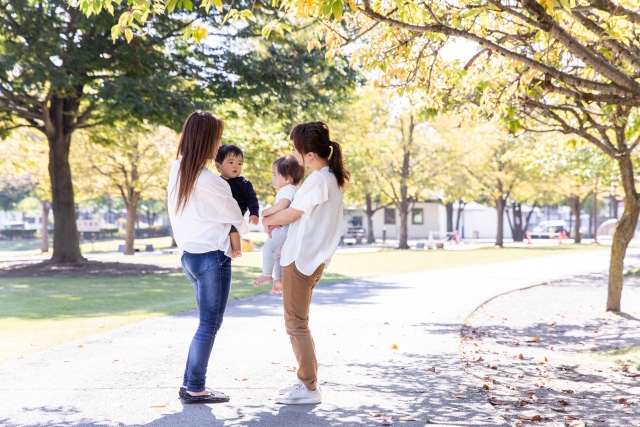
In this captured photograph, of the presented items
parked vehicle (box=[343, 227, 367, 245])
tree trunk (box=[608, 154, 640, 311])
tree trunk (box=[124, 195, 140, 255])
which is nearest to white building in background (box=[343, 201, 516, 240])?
parked vehicle (box=[343, 227, 367, 245])

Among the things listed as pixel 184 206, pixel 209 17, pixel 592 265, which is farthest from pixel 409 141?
pixel 184 206

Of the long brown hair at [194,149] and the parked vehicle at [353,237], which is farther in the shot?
the parked vehicle at [353,237]

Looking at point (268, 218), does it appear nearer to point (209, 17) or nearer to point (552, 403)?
point (552, 403)

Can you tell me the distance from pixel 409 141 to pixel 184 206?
36.9m

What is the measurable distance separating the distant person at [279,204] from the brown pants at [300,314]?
194 millimetres

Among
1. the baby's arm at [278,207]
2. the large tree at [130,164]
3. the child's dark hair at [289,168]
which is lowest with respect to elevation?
the baby's arm at [278,207]

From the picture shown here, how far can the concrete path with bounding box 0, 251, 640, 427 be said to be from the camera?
16.2 feet

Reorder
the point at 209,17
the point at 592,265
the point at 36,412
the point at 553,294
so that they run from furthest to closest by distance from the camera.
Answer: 1. the point at 592,265
2. the point at 209,17
3. the point at 553,294
4. the point at 36,412

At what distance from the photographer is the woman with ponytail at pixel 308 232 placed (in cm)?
507

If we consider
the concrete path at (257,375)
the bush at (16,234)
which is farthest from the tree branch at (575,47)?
the bush at (16,234)

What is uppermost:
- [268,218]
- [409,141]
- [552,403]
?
[409,141]

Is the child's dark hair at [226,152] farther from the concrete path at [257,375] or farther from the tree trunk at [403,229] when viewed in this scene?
the tree trunk at [403,229]

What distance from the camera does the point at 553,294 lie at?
15062mm

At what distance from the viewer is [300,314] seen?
519cm
